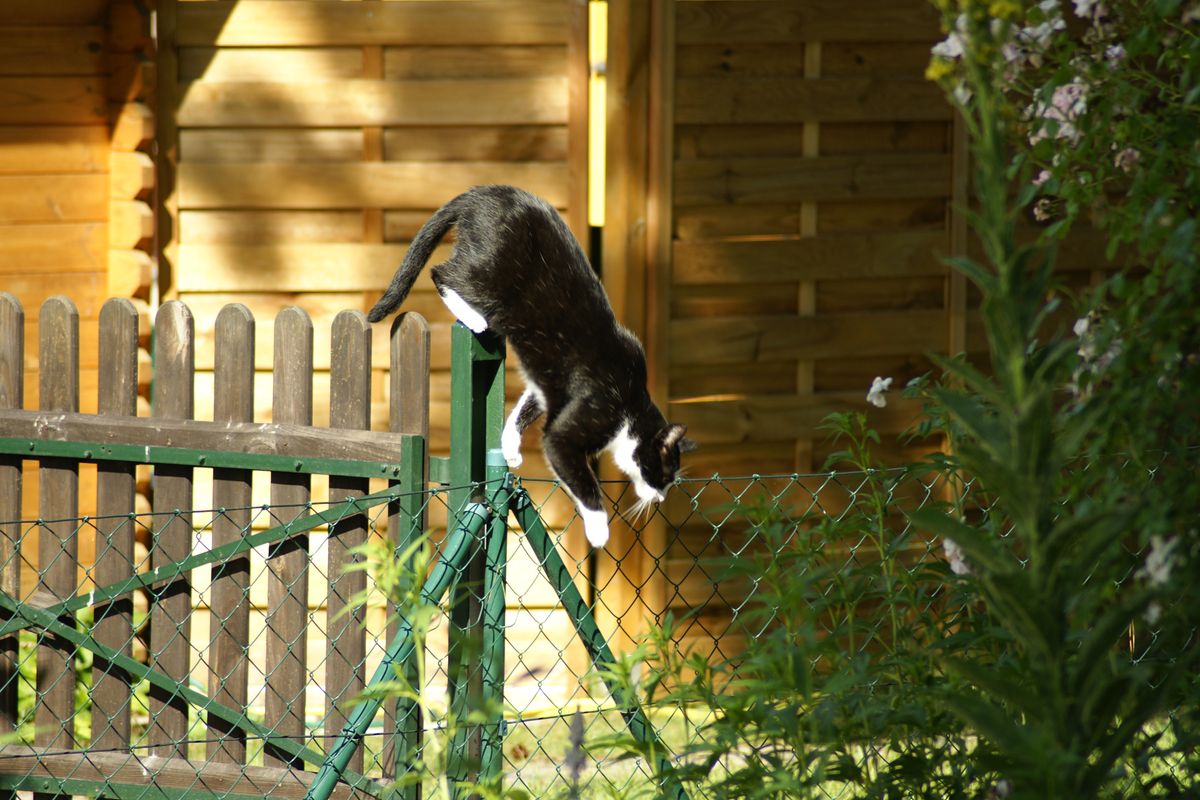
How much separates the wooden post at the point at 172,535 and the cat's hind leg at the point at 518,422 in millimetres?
799

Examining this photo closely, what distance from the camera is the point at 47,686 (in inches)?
122

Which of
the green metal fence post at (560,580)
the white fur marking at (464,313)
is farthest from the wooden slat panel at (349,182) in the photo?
the green metal fence post at (560,580)

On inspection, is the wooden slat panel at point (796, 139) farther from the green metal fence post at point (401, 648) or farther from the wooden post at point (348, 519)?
the green metal fence post at point (401, 648)

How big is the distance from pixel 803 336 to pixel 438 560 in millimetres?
2557

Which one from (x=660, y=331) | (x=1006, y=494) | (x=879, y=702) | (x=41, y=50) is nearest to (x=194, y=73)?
(x=41, y=50)

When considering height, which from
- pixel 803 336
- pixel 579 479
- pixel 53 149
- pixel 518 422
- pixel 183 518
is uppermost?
pixel 53 149

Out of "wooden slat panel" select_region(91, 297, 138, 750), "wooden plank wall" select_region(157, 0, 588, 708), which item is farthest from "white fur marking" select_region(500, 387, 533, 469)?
"wooden plank wall" select_region(157, 0, 588, 708)

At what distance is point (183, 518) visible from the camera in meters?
3.02

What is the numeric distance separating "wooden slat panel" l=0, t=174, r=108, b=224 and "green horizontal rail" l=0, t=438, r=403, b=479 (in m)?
1.70

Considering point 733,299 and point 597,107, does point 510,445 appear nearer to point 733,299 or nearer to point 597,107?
point 733,299

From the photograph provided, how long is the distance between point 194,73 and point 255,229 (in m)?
0.59

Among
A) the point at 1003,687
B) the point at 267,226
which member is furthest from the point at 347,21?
the point at 1003,687

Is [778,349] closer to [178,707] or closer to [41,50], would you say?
[178,707]

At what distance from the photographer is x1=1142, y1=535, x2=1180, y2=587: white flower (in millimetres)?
1463
